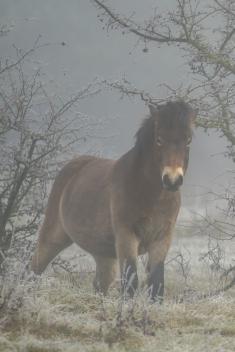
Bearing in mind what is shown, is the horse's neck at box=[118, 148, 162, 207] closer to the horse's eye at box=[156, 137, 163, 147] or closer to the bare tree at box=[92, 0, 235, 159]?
the horse's eye at box=[156, 137, 163, 147]

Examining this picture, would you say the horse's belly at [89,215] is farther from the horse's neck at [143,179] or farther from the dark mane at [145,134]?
the dark mane at [145,134]

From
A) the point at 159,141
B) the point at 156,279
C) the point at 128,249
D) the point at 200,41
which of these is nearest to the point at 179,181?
the point at 159,141

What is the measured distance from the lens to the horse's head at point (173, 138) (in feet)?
19.2

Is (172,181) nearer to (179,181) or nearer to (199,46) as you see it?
(179,181)

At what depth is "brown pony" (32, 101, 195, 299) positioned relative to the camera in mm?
6070

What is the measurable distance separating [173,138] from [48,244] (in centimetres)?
359

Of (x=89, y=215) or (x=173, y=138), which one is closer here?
(x=173, y=138)

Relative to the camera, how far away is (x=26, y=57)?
878cm

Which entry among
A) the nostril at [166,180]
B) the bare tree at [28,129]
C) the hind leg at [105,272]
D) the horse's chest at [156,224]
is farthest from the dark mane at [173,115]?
the hind leg at [105,272]

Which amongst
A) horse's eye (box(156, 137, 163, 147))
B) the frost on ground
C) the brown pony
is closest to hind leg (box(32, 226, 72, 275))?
the brown pony

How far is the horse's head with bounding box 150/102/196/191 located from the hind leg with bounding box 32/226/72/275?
3.01 meters

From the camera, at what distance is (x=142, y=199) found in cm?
641

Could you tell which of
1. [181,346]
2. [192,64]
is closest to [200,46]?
[192,64]

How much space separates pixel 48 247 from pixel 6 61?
9.50 ft
